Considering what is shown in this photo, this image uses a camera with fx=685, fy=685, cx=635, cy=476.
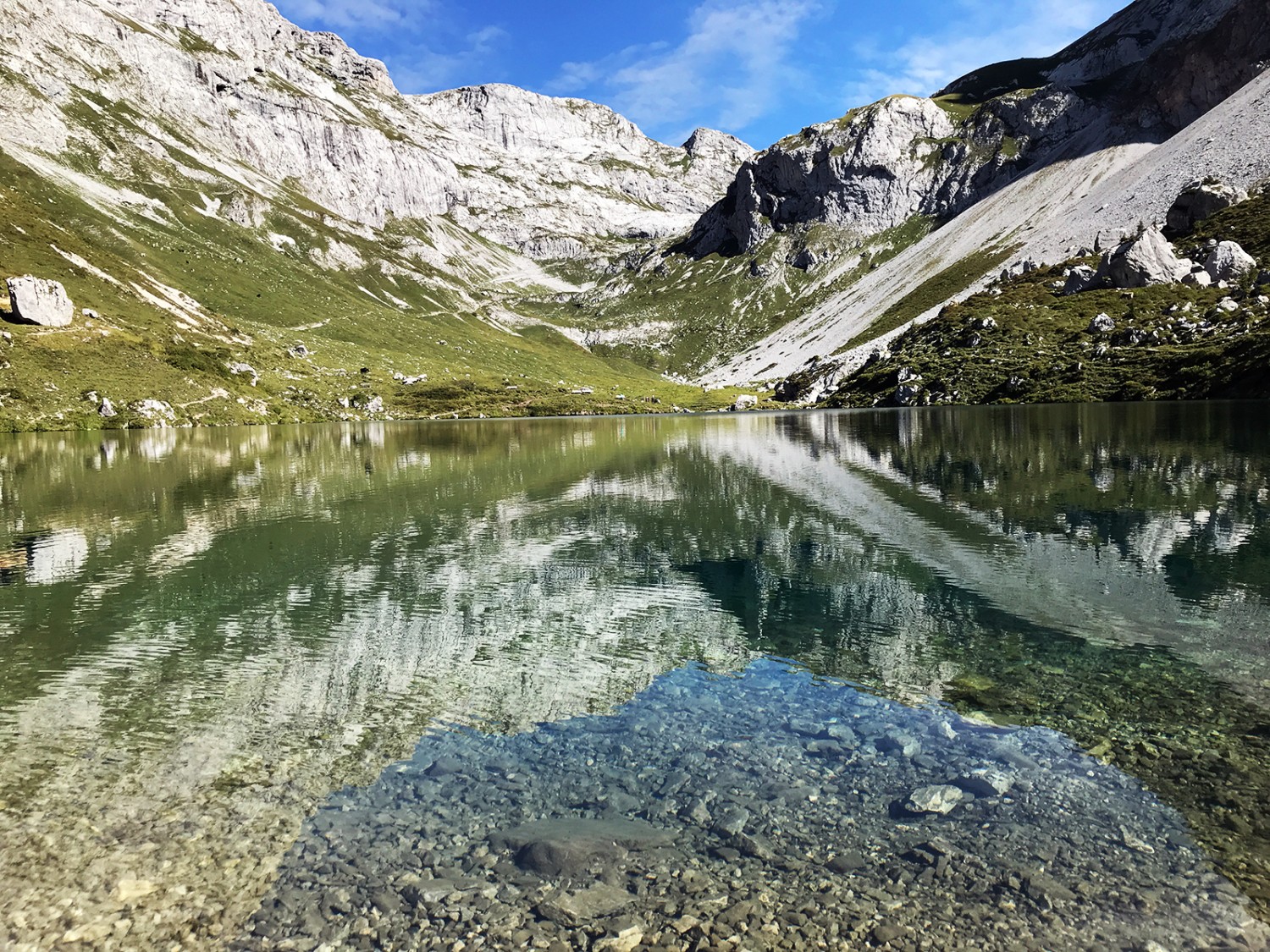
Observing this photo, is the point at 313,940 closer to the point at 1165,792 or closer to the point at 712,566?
the point at 1165,792

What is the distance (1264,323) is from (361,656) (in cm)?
16443

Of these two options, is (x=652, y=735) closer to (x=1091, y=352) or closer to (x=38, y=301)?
(x=1091, y=352)

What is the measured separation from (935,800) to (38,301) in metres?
179

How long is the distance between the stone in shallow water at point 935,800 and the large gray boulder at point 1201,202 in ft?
786

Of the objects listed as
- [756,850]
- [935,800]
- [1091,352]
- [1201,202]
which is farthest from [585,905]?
[1201,202]

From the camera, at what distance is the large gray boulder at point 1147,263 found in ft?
557

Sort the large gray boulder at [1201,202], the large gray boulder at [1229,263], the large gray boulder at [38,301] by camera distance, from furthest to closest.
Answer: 1. the large gray boulder at [1201,202]
2. the large gray boulder at [1229,263]
3. the large gray boulder at [38,301]

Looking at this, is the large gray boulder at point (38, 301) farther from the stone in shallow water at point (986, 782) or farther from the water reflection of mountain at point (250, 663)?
the stone in shallow water at point (986, 782)

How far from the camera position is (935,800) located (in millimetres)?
10922

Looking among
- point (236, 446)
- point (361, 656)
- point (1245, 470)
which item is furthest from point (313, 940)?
point (236, 446)

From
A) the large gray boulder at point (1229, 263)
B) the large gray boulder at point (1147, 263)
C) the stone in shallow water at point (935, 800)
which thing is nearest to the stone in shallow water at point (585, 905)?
the stone in shallow water at point (935, 800)

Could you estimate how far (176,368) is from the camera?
148500mm

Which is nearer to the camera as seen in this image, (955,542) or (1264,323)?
(955,542)

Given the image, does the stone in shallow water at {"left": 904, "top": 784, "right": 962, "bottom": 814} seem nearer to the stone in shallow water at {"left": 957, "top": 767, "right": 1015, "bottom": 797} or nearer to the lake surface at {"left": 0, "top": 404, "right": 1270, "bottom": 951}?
the lake surface at {"left": 0, "top": 404, "right": 1270, "bottom": 951}
